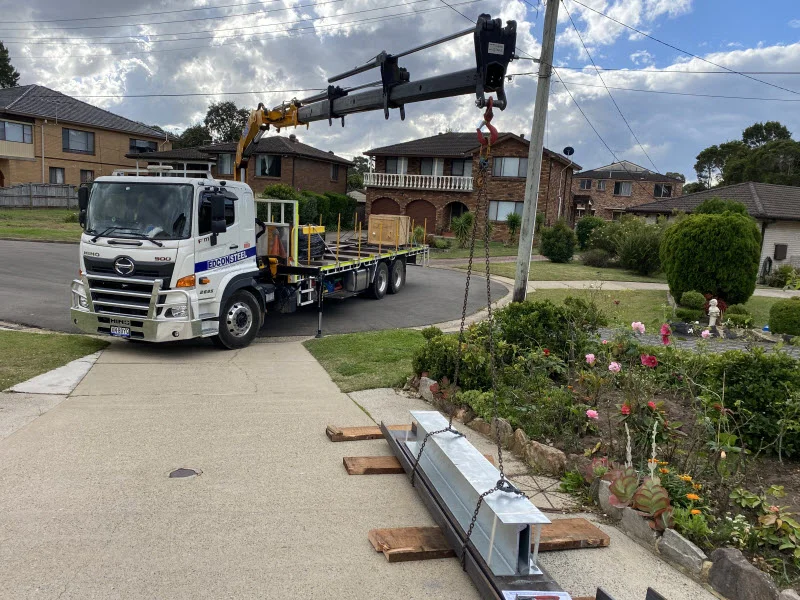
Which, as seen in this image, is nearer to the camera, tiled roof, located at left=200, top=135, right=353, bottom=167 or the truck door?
the truck door

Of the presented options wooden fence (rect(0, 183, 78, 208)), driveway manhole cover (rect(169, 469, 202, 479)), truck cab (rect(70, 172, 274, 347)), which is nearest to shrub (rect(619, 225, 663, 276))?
truck cab (rect(70, 172, 274, 347))

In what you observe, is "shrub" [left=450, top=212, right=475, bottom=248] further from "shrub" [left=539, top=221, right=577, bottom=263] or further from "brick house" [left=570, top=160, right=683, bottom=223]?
"brick house" [left=570, top=160, right=683, bottom=223]

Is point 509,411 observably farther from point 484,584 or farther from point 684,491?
point 484,584

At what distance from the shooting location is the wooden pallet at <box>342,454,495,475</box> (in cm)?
618

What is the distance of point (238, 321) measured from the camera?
11.8 m

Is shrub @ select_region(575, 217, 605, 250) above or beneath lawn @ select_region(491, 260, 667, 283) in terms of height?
above

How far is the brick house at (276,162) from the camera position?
138ft

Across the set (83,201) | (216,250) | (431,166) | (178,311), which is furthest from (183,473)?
(431,166)

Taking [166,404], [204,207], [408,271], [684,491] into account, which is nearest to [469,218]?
[408,271]

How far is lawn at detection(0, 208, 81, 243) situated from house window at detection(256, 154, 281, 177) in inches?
483

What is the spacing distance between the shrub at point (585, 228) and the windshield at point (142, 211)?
29.2 metres

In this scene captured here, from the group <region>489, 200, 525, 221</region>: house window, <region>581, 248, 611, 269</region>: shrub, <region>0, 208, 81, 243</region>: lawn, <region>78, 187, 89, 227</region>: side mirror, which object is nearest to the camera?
<region>78, 187, 89, 227</region>: side mirror

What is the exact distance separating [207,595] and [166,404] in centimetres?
452

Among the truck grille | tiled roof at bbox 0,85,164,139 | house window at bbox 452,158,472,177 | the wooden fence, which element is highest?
tiled roof at bbox 0,85,164,139
